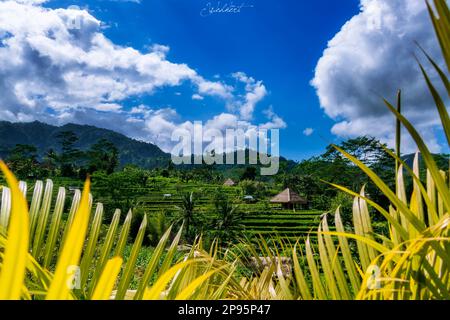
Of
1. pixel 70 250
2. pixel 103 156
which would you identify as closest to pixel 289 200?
pixel 103 156

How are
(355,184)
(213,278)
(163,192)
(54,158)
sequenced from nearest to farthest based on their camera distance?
(213,278) → (355,184) → (163,192) → (54,158)

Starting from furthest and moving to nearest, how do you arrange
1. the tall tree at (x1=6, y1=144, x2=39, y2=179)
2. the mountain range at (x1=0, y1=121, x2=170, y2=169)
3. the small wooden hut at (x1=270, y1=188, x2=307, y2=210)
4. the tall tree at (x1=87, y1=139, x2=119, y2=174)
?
the mountain range at (x1=0, y1=121, x2=170, y2=169) → the tall tree at (x1=87, y1=139, x2=119, y2=174) → the small wooden hut at (x1=270, y1=188, x2=307, y2=210) → the tall tree at (x1=6, y1=144, x2=39, y2=179)

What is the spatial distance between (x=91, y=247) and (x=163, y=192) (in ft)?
92.4

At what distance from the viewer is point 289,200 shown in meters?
27.9

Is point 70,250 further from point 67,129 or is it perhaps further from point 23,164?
point 67,129

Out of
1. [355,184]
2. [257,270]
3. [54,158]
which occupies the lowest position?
[257,270]

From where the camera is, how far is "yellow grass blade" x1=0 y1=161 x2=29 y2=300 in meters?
0.15

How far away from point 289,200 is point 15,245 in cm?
2842

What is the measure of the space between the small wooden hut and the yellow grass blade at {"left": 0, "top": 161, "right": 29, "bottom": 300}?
28.4 metres

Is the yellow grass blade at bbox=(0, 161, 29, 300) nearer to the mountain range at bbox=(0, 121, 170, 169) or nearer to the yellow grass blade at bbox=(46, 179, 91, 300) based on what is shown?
the yellow grass blade at bbox=(46, 179, 91, 300)

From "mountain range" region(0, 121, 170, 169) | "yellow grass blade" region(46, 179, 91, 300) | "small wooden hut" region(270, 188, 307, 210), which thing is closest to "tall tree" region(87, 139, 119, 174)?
"small wooden hut" region(270, 188, 307, 210)
